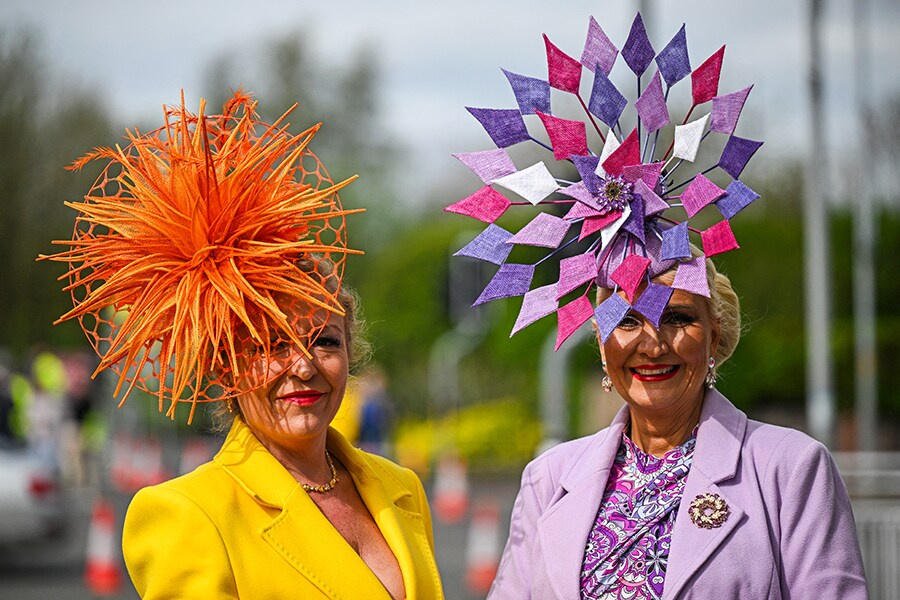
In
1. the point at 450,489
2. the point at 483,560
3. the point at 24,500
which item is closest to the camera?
the point at 483,560

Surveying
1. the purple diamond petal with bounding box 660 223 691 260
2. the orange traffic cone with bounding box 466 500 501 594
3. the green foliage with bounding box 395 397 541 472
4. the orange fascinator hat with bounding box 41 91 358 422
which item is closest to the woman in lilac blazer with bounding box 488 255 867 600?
the purple diamond petal with bounding box 660 223 691 260

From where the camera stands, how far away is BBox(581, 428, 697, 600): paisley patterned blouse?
3811 millimetres

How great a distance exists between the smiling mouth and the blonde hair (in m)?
0.21

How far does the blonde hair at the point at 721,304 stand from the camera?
3873 millimetres

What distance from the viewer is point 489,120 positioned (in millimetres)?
3932

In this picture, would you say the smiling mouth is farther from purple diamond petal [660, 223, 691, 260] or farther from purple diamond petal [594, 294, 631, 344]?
purple diamond petal [660, 223, 691, 260]

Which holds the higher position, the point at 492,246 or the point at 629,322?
the point at 492,246

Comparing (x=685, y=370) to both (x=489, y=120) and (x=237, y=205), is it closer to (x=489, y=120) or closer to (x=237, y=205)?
(x=489, y=120)

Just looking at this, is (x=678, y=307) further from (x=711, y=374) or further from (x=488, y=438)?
(x=488, y=438)

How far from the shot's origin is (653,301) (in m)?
3.75

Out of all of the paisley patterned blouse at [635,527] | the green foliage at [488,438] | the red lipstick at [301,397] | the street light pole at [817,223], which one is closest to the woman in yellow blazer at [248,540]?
the red lipstick at [301,397]

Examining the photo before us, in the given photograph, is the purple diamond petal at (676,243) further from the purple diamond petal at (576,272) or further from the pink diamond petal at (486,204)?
the pink diamond petal at (486,204)

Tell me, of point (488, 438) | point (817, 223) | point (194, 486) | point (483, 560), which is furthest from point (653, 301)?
point (488, 438)

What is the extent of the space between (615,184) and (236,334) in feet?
3.66
